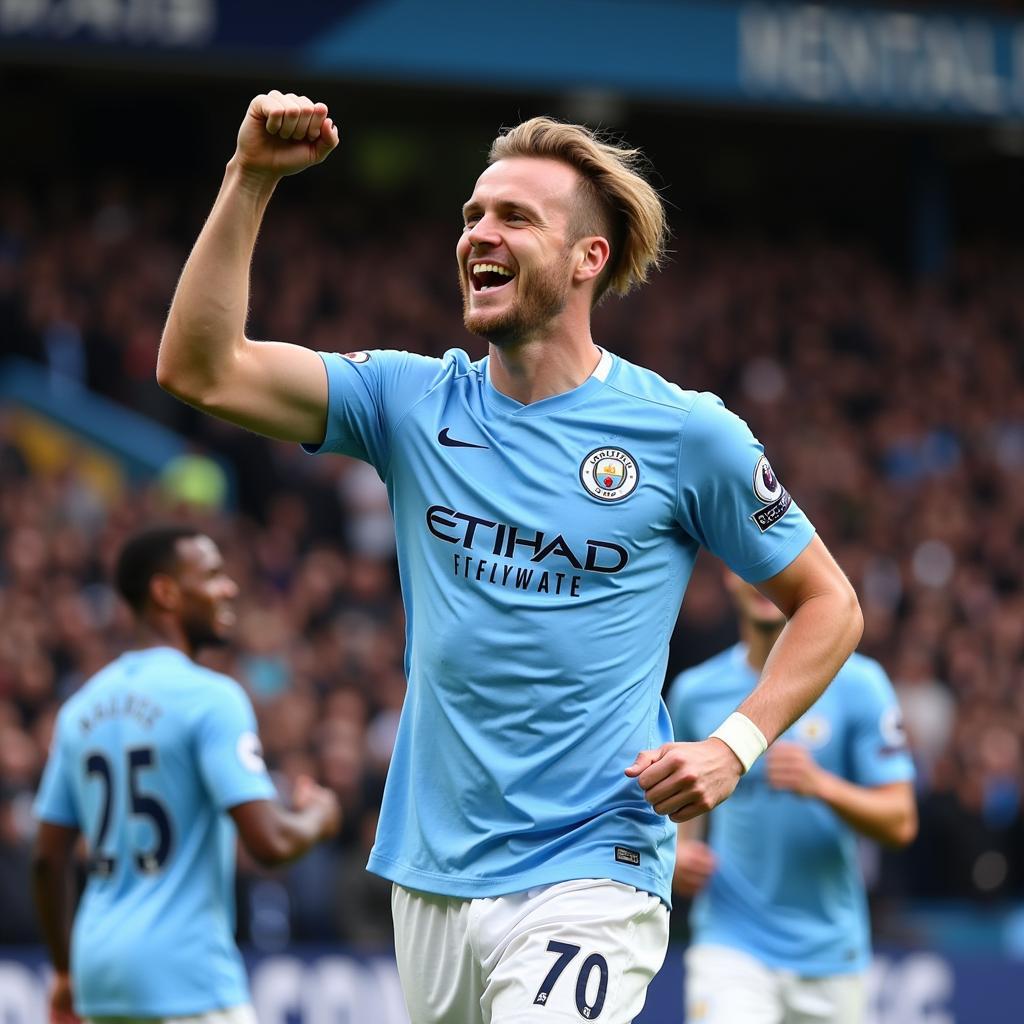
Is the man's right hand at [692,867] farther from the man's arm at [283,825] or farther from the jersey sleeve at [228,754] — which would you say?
the jersey sleeve at [228,754]

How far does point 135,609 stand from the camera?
21.4 feet

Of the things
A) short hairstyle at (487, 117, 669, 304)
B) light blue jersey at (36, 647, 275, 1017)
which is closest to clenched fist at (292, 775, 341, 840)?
light blue jersey at (36, 647, 275, 1017)

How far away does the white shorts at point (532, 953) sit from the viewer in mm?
4074

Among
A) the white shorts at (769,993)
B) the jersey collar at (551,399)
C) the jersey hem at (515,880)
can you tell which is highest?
the jersey collar at (551,399)

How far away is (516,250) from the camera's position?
14.4 feet

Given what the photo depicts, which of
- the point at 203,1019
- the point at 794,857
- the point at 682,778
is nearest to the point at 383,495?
the point at 794,857

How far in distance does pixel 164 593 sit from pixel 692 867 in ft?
6.54

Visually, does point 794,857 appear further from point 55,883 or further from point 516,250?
point 516,250

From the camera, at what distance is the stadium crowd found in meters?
12.1

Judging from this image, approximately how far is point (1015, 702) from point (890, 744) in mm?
9286

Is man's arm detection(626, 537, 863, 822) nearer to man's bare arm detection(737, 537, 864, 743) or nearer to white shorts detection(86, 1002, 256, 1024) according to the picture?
man's bare arm detection(737, 537, 864, 743)

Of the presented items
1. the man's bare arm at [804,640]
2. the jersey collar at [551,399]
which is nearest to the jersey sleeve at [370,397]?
the jersey collar at [551,399]

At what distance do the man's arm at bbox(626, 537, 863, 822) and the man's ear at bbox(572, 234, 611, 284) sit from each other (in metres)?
0.80

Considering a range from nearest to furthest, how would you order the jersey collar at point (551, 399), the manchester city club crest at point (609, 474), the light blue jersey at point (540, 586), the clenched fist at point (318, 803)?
the light blue jersey at point (540, 586) < the manchester city club crest at point (609, 474) < the jersey collar at point (551, 399) < the clenched fist at point (318, 803)
